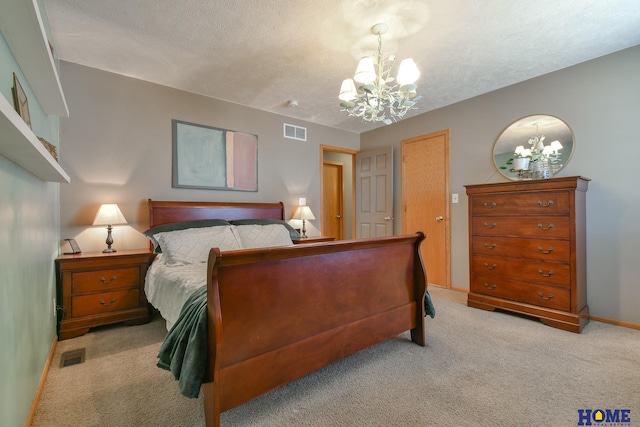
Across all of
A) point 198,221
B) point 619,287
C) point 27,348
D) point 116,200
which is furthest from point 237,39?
point 619,287

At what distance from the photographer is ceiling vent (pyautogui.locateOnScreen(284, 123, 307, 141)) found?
14.0 ft

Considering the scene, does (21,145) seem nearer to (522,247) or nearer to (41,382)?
(41,382)

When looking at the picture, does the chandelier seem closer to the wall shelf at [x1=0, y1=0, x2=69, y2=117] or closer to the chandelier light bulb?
the chandelier light bulb

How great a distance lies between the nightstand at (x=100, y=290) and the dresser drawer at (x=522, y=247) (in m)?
3.43

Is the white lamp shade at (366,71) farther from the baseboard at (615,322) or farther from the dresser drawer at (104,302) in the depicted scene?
the baseboard at (615,322)

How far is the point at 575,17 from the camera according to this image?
6.96 feet

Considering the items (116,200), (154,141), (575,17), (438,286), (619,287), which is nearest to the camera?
(575,17)

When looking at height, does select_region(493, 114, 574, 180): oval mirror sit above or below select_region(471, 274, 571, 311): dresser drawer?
above

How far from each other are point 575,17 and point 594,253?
209 centimetres

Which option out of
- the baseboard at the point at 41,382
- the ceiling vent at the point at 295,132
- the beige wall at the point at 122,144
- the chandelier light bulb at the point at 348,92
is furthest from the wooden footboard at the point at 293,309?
the ceiling vent at the point at 295,132

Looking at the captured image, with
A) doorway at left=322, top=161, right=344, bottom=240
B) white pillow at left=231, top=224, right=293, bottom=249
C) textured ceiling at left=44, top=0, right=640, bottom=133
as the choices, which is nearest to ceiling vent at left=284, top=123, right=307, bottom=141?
textured ceiling at left=44, top=0, right=640, bottom=133

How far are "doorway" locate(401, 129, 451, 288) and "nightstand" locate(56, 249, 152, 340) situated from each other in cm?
337

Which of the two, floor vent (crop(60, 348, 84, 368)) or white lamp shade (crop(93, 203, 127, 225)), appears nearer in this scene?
floor vent (crop(60, 348, 84, 368))

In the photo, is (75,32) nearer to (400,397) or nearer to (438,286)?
(400,397)
